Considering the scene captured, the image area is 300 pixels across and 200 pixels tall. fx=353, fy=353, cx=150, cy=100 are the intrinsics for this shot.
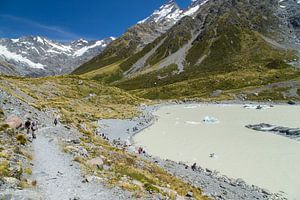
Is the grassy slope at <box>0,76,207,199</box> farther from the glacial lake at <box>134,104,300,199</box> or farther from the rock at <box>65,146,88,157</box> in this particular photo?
the glacial lake at <box>134,104,300,199</box>

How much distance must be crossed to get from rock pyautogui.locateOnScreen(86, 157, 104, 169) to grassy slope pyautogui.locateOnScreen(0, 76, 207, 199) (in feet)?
1.80

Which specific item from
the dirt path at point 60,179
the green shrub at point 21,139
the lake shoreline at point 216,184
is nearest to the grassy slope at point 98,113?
the dirt path at point 60,179

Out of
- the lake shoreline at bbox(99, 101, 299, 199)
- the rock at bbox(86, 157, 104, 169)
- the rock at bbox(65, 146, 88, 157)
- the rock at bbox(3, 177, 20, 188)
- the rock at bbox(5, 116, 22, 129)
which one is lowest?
the lake shoreline at bbox(99, 101, 299, 199)

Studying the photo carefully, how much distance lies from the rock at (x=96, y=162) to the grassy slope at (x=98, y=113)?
0.55 m

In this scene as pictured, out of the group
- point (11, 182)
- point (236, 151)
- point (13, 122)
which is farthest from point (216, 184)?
point (13, 122)

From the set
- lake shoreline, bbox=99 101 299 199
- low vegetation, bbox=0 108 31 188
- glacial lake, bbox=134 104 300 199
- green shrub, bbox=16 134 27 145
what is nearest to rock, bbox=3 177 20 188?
low vegetation, bbox=0 108 31 188

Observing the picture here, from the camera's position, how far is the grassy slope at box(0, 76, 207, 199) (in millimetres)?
30442

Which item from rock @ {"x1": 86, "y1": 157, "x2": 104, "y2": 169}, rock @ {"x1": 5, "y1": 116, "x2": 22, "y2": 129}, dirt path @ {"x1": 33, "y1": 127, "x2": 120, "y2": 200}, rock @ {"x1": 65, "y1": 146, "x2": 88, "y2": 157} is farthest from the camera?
rock @ {"x1": 5, "y1": 116, "x2": 22, "y2": 129}

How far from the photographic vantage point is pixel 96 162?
32812mm

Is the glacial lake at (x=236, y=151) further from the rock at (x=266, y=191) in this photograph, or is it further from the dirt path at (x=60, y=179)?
the dirt path at (x=60, y=179)

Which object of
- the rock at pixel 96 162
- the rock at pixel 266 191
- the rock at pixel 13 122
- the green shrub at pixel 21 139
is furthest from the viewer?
the rock at pixel 13 122

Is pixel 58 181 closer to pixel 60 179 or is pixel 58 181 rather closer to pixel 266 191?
pixel 60 179

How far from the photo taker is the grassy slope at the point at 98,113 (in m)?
30.4

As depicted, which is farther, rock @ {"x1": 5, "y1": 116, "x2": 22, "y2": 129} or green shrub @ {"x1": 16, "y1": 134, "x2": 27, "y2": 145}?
rock @ {"x1": 5, "y1": 116, "x2": 22, "y2": 129}
